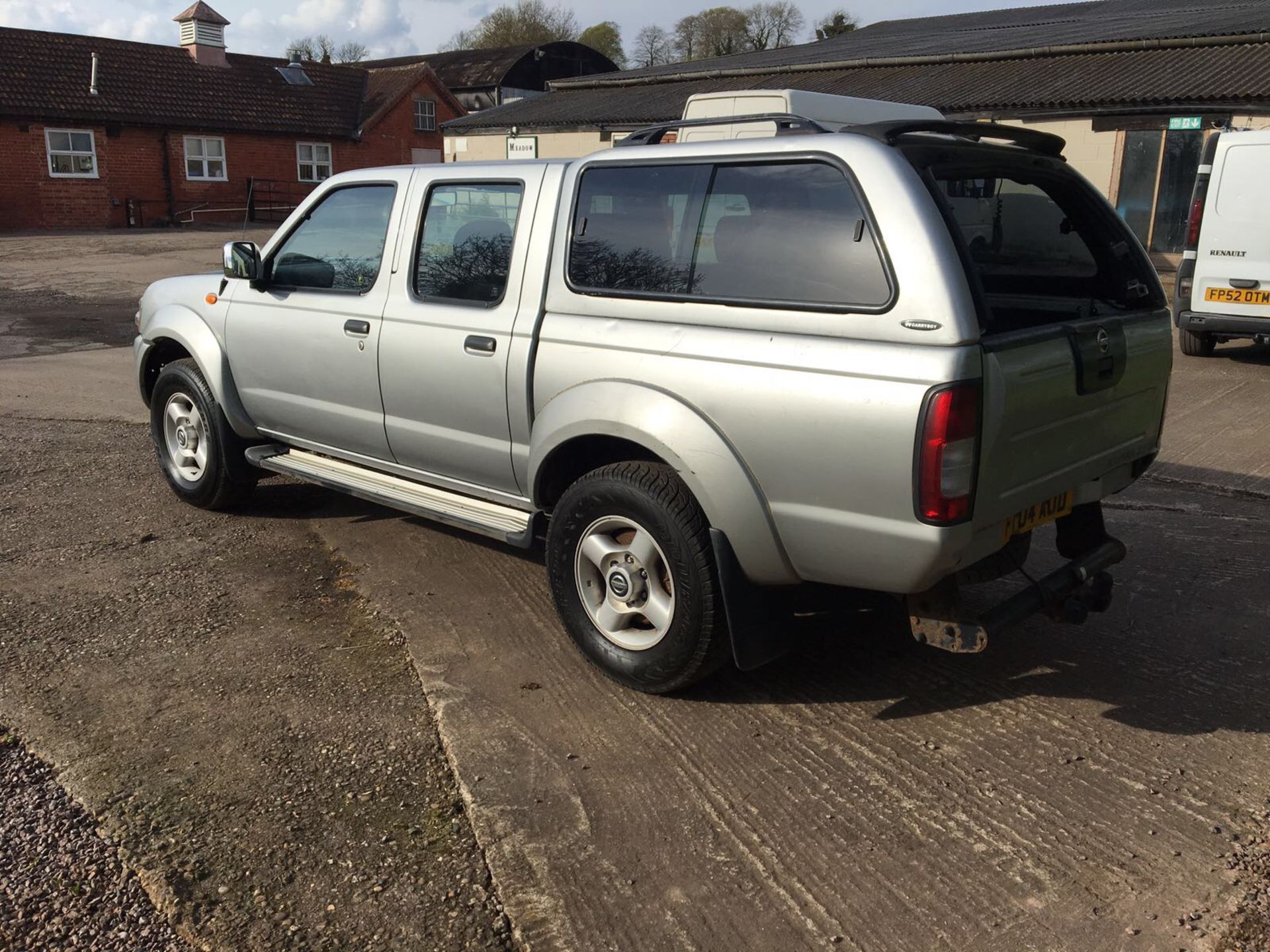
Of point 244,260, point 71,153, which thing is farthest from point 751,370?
point 71,153

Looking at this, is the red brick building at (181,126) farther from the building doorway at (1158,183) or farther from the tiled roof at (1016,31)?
the building doorway at (1158,183)

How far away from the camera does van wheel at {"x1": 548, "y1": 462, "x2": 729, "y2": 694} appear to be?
367 centimetres

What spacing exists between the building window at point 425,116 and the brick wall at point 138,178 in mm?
2309

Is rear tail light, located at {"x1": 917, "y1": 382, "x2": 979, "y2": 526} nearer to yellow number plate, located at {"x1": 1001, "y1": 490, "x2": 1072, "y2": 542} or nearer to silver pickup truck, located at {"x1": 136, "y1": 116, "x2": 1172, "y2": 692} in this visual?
silver pickup truck, located at {"x1": 136, "y1": 116, "x2": 1172, "y2": 692}

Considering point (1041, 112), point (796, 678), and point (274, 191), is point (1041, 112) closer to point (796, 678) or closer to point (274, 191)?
point (796, 678)

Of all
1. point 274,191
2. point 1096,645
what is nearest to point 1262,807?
point 1096,645

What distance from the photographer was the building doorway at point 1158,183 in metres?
16.5

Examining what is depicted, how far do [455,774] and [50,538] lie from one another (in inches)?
130

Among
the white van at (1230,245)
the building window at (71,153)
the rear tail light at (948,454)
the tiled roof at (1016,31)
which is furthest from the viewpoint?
the building window at (71,153)

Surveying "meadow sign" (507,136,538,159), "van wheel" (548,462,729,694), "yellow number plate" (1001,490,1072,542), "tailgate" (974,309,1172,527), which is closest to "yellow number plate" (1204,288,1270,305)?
"tailgate" (974,309,1172,527)

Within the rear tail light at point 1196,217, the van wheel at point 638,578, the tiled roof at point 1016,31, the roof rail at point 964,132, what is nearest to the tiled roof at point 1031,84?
the tiled roof at point 1016,31

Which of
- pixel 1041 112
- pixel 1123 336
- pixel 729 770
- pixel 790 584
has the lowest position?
pixel 729 770

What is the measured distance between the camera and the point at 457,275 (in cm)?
462

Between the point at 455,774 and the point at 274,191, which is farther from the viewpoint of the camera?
the point at 274,191
